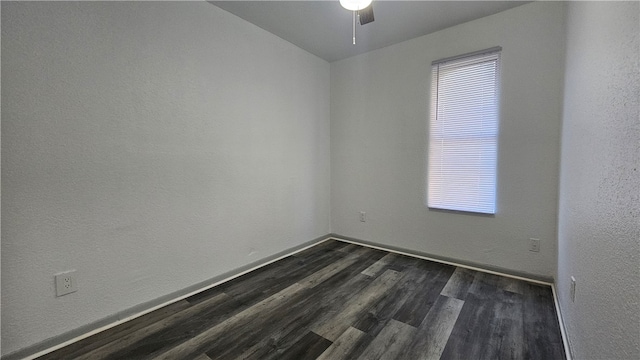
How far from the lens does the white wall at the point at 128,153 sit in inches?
57.6

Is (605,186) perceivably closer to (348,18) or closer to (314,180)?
(348,18)

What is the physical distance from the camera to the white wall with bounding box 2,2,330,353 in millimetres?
1462

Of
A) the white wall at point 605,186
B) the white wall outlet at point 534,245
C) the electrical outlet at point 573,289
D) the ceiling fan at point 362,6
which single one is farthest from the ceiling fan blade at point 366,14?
the white wall outlet at point 534,245

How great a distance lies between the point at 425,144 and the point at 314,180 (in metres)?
1.49

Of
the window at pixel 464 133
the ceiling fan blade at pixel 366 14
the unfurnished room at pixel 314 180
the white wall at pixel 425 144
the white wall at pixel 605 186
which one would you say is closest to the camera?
the white wall at pixel 605 186

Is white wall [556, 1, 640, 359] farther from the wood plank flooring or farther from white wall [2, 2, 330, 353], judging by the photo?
white wall [2, 2, 330, 353]

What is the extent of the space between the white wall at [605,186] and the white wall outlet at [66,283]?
2639 millimetres

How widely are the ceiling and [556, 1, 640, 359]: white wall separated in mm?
1036

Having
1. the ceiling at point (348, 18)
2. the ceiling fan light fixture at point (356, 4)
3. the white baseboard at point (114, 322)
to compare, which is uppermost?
the ceiling at point (348, 18)

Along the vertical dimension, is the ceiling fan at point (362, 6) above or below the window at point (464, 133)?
above

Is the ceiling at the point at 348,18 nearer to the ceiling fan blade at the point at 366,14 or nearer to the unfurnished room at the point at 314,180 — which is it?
the unfurnished room at the point at 314,180

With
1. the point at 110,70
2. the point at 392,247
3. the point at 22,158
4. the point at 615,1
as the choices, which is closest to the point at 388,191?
the point at 392,247

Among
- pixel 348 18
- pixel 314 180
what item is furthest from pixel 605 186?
pixel 314 180

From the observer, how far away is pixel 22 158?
4.75 feet
